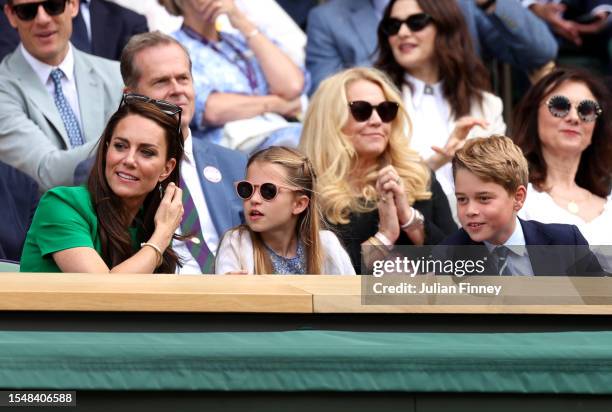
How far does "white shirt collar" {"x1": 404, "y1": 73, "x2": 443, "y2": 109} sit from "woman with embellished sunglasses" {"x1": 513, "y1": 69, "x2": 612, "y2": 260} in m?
0.59

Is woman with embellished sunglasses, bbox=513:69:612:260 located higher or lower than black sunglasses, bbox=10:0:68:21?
lower

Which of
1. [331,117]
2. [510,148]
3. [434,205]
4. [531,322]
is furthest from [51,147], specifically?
[531,322]

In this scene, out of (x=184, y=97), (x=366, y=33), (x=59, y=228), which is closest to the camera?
(x=59, y=228)

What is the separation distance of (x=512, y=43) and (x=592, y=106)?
37.1 inches

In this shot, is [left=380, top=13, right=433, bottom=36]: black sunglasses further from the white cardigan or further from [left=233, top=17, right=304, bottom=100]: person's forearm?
the white cardigan

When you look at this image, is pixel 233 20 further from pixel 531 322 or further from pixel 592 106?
pixel 531 322

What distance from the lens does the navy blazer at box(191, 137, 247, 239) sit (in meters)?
4.38

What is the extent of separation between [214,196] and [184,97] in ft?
1.23

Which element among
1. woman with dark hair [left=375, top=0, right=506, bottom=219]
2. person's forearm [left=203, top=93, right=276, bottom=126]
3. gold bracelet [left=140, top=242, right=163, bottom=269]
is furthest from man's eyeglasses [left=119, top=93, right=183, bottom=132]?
woman with dark hair [left=375, top=0, right=506, bottom=219]

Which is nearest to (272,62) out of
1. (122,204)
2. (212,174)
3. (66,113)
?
(66,113)

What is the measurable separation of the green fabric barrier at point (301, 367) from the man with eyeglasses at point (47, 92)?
2.10 m

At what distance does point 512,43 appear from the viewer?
5.59 meters

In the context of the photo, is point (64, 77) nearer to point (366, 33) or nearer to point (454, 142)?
point (366, 33)

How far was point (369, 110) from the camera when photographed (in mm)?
4754
